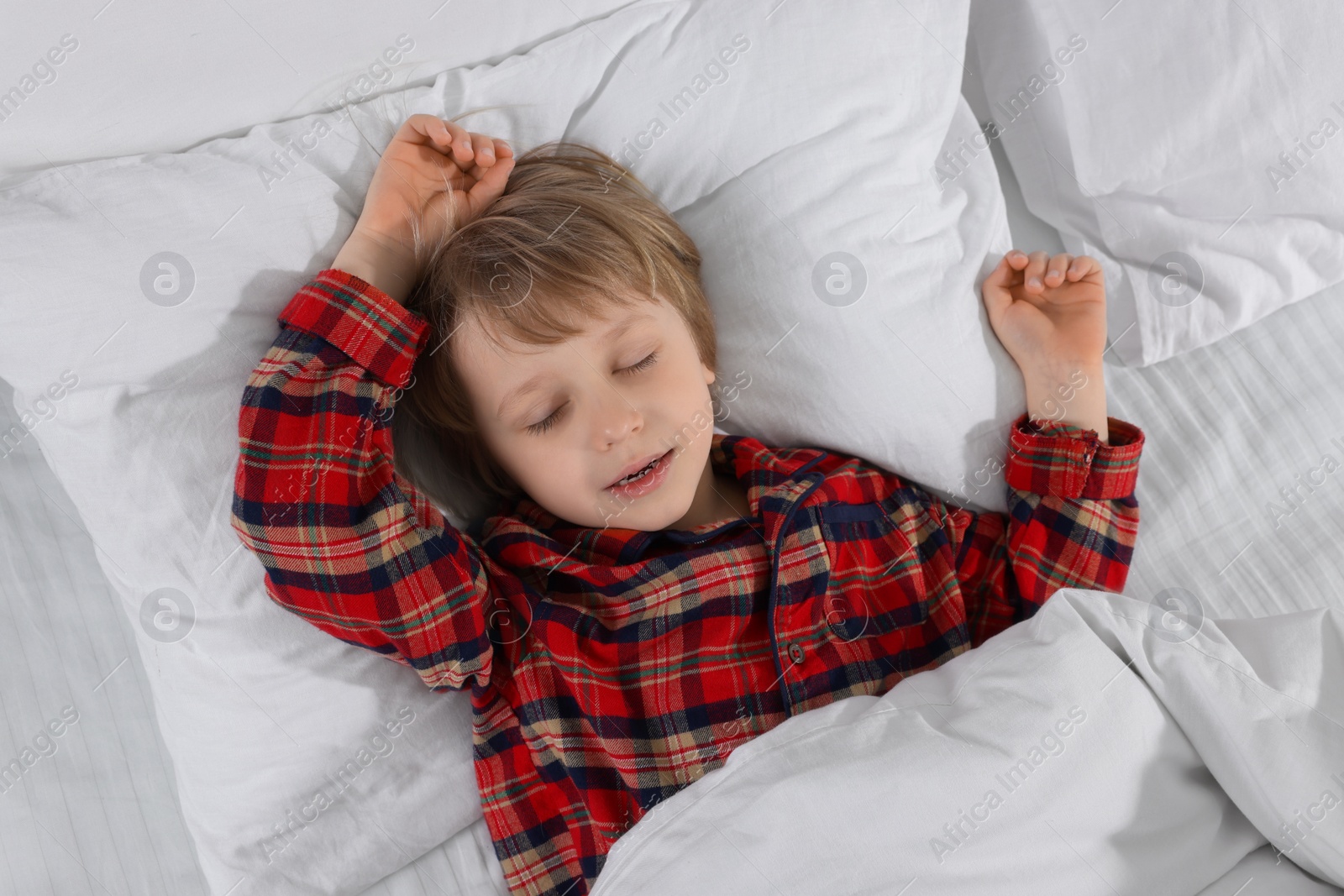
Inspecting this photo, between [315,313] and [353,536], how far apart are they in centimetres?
22

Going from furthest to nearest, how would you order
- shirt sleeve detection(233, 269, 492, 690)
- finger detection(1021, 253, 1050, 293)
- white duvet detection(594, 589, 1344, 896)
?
finger detection(1021, 253, 1050, 293)
shirt sleeve detection(233, 269, 492, 690)
white duvet detection(594, 589, 1344, 896)

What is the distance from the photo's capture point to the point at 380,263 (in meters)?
1.00

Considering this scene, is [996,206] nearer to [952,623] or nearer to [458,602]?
[952,623]

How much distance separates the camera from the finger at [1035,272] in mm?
1127

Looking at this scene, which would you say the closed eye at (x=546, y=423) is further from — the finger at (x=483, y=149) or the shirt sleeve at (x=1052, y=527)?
the shirt sleeve at (x=1052, y=527)

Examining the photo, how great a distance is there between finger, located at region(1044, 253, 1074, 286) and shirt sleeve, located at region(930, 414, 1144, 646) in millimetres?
165

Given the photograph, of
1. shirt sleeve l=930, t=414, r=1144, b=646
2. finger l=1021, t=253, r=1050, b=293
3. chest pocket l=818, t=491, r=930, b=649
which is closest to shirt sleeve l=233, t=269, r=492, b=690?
chest pocket l=818, t=491, r=930, b=649

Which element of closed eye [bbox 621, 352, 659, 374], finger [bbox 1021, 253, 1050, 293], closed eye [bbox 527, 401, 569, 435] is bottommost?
finger [bbox 1021, 253, 1050, 293]

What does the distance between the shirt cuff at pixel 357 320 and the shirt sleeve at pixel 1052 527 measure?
65cm

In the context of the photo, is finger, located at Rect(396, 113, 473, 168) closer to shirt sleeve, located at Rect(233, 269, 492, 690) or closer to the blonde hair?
the blonde hair

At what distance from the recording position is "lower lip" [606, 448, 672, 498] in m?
0.98

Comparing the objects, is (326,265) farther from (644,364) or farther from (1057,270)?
(1057,270)

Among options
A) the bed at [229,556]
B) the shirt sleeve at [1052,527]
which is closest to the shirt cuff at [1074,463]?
the shirt sleeve at [1052,527]

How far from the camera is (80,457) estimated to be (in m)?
0.93
